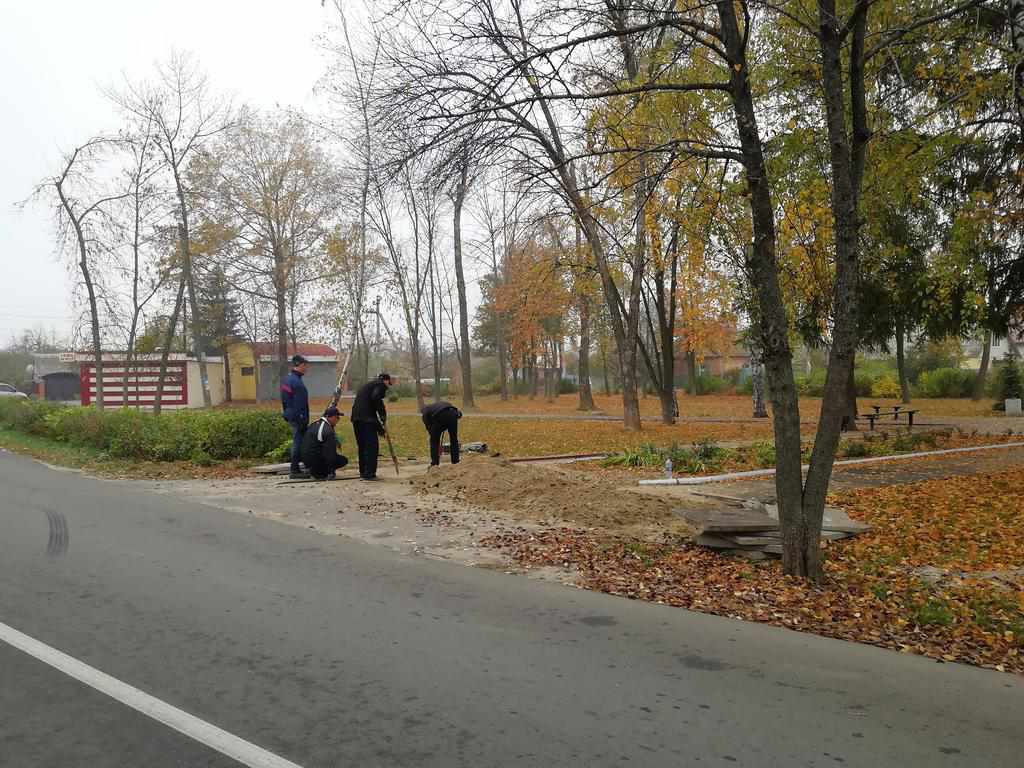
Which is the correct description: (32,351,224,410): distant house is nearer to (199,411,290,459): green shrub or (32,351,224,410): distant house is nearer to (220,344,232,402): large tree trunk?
(220,344,232,402): large tree trunk

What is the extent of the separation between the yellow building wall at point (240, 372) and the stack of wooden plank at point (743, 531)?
52025mm

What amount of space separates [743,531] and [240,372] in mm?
54042

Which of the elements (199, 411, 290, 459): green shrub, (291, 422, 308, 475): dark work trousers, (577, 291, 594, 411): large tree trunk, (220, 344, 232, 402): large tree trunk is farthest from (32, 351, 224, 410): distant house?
(291, 422, 308, 475): dark work trousers

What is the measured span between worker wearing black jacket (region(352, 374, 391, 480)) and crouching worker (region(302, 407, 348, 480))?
0.46m

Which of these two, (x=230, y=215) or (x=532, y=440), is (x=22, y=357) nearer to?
(x=230, y=215)

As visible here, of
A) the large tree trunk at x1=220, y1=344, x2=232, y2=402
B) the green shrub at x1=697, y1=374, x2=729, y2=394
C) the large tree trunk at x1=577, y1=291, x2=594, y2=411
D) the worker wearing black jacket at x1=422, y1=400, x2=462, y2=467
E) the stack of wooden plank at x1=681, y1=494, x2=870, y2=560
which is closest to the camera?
the stack of wooden plank at x1=681, y1=494, x2=870, y2=560

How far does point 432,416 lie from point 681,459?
473 centimetres

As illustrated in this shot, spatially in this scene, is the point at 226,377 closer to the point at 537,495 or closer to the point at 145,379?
the point at 145,379

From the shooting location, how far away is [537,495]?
10859 millimetres

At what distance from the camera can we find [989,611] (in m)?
6.14

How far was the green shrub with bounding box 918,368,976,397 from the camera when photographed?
40.2m

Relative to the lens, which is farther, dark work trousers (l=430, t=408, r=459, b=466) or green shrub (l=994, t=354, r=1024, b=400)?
green shrub (l=994, t=354, r=1024, b=400)

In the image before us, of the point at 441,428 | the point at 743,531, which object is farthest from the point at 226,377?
the point at 743,531

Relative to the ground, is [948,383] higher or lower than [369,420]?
lower
